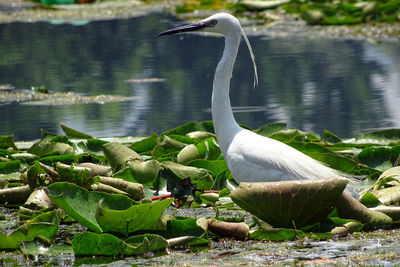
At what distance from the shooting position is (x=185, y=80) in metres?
11.1

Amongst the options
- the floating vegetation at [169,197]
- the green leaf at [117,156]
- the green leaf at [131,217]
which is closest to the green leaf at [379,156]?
the floating vegetation at [169,197]

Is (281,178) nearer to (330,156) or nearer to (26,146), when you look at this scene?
(330,156)

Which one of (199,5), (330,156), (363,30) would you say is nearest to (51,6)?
(199,5)

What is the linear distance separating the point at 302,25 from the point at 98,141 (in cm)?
1230

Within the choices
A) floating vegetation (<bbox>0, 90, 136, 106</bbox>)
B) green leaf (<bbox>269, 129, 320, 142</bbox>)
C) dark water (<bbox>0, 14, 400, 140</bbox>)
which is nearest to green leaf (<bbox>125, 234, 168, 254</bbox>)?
green leaf (<bbox>269, 129, 320, 142</bbox>)

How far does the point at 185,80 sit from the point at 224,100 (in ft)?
21.0

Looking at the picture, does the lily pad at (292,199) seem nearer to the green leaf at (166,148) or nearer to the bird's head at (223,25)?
the bird's head at (223,25)

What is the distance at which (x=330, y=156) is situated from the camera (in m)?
4.78

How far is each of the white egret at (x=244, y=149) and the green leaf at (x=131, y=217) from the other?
0.83m

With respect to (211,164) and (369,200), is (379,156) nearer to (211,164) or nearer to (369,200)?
(369,200)

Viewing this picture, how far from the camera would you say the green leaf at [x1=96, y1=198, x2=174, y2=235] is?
3555mm

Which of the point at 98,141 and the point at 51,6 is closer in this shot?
the point at 98,141

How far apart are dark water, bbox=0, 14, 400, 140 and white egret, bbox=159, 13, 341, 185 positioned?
2648 millimetres

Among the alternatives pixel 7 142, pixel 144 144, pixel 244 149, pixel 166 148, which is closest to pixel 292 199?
pixel 244 149
